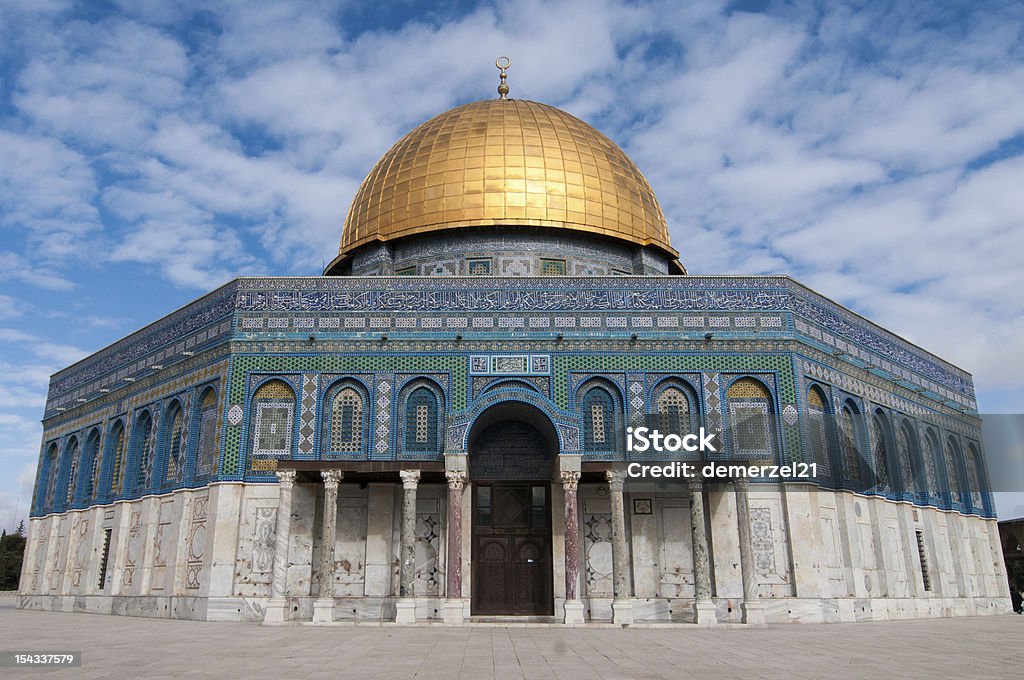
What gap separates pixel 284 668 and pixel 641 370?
37.2 ft

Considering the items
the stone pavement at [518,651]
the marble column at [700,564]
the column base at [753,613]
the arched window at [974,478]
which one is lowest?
the stone pavement at [518,651]

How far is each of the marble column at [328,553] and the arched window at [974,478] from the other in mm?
18731

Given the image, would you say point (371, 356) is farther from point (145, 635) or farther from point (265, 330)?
point (145, 635)

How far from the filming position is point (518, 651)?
33.7 feet

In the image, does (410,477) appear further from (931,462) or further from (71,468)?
(931,462)

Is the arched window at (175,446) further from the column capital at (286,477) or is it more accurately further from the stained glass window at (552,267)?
the stained glass window at (552,267)

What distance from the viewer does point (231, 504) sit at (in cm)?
1725

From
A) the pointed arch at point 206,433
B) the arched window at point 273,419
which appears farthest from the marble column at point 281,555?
the pointed arch at point 206,433

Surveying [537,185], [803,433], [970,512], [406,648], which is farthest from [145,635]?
[970,512]

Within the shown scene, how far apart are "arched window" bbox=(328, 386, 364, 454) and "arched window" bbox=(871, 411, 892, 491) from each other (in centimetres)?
1198

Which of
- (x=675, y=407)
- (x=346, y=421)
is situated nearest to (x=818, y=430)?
(x=675, y=407)

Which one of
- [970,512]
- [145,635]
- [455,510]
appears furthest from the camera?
[970,512]

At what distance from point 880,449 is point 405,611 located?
1222 centimetres

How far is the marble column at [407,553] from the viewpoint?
16047 mm
